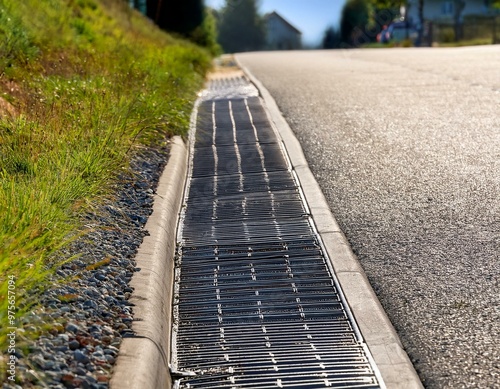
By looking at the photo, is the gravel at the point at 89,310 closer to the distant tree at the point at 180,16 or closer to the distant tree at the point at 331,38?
the distant tree at the point at 180,16

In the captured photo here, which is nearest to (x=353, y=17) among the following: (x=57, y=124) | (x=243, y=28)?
(x=243, y=28)

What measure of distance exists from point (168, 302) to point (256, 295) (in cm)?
48

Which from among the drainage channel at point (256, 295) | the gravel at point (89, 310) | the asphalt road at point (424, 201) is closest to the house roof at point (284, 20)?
the asphalt road at point (424, 201)

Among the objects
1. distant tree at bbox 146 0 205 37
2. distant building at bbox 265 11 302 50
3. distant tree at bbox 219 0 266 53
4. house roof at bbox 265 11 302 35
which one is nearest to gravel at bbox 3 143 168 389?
distant tree at bbox 146 0 205 37

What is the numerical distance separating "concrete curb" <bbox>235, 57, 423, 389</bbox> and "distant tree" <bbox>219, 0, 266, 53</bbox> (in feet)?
321

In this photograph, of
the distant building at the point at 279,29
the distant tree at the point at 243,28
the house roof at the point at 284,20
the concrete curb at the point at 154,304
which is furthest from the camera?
the house roof at the point at 284,20

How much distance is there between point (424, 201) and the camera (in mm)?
6785

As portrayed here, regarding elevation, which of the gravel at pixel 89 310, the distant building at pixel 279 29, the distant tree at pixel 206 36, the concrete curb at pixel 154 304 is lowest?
the distant building at pixel 279 29

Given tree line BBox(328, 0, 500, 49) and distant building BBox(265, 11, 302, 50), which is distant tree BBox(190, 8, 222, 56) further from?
distant building BBox(265, 11, 302, 50)

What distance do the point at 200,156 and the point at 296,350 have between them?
4.69 meters

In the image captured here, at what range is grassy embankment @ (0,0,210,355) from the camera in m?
4.60

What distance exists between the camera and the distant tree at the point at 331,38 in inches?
3332

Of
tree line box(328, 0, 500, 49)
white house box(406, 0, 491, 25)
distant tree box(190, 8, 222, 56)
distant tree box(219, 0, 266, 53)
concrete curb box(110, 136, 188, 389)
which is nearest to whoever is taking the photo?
concrete curb box(110, 136, 188, 389)

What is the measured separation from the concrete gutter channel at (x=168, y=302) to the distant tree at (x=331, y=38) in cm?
7788
